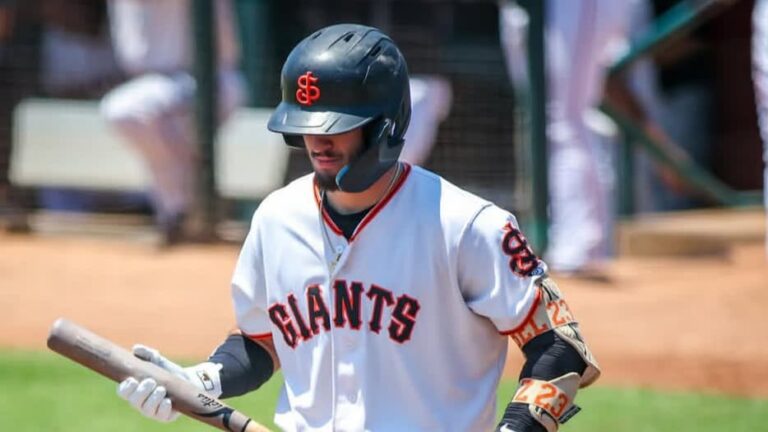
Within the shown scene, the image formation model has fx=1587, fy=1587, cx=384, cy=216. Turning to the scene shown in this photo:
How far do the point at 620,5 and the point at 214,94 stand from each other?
2.29 metres

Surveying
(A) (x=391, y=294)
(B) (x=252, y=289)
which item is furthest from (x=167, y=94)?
(A) (x=391, y=294)

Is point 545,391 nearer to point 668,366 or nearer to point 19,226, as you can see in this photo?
point 668,366

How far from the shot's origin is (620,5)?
8.18m

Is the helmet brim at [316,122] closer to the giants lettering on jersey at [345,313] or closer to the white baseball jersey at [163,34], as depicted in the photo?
the giants lettering on jersey at [345,313]

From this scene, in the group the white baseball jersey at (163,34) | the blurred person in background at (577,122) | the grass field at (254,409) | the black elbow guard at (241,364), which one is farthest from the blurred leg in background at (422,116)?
the black elbow guard at (241,364)

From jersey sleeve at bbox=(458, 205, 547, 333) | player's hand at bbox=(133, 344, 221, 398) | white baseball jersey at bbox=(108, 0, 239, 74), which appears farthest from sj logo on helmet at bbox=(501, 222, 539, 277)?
white baseball jersey at bbox=(108, 0, 239, 74)

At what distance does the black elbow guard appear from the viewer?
11.3ft

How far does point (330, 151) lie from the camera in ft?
10.6

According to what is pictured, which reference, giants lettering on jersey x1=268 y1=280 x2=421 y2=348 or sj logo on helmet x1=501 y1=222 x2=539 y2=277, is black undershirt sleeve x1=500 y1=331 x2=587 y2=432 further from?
giants lettering on jersey x1=268 y1=280 x2=421 y2=348

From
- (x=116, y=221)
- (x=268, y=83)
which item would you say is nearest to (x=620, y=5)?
(x=268, y=83)

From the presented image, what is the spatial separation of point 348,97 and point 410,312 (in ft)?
1.48

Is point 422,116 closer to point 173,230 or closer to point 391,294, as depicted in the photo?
point 173,230

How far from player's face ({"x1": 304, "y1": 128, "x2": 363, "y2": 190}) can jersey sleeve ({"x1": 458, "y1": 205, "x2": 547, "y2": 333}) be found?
11.2 inches

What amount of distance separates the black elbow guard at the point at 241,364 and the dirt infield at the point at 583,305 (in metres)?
3.41
